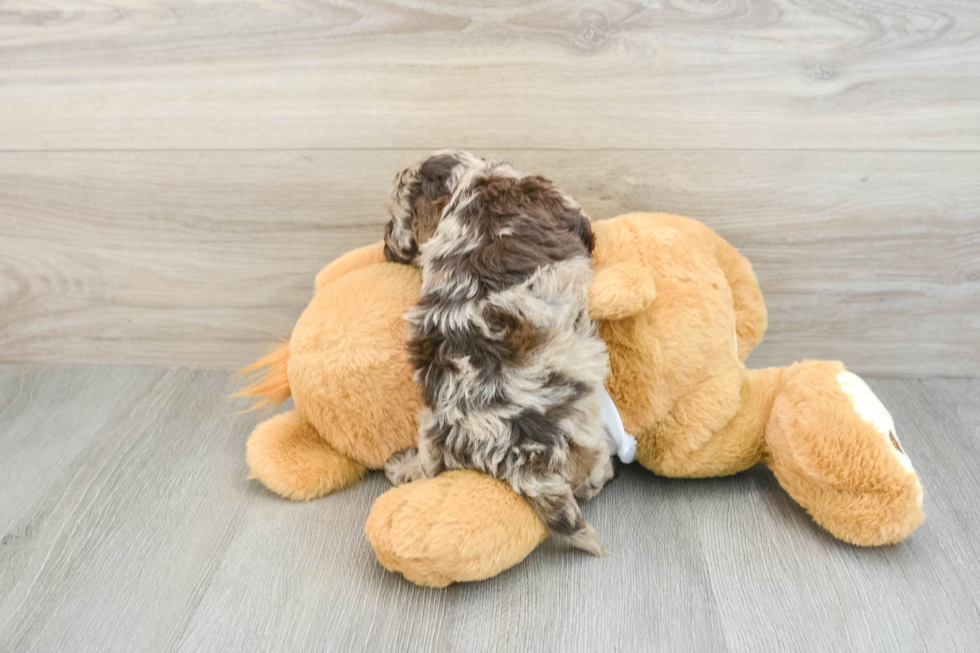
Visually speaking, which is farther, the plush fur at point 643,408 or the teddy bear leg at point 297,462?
the teddy bear leg at point 297,462

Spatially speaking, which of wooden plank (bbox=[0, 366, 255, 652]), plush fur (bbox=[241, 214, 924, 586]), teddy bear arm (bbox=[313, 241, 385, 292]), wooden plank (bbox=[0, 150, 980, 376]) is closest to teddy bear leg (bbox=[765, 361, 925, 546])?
plush fur (bbox=[241, 214, 924, 586])

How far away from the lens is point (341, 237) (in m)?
0.93

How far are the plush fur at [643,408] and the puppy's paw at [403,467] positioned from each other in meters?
0.01

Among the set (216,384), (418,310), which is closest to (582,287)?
(418,310)

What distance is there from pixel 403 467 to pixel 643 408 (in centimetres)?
26

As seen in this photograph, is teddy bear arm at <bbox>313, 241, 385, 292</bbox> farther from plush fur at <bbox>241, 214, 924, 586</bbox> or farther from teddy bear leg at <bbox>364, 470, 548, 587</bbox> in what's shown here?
teddy bear leg at <bbox>364, 470, 548, 587</bbox>

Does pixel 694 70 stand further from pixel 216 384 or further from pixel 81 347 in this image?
pixel 81 347

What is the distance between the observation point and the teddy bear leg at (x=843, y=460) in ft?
2.07

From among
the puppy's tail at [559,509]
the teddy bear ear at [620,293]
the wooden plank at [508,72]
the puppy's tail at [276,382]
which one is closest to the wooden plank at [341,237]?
the wooden plank at [508,72]

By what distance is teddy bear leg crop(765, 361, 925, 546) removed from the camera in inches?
24.8

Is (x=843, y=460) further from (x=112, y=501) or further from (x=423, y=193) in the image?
(x=112, y=501)

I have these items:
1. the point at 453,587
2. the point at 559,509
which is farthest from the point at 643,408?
the point at 453,587

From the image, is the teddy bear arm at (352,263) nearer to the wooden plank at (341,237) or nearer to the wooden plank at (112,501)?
the wooden plank at (341,237)

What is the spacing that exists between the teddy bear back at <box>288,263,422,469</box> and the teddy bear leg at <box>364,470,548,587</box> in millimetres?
122
